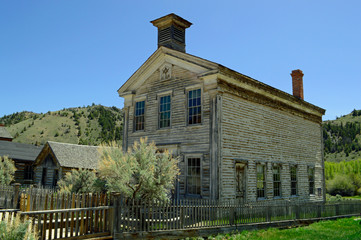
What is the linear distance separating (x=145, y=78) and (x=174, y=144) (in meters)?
4.77

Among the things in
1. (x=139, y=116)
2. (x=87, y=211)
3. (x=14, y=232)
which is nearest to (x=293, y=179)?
(x=139, y=116)

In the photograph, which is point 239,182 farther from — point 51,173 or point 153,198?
point 51,173

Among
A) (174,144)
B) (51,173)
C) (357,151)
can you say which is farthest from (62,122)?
(174,144)

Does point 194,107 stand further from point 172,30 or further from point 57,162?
point 57,162

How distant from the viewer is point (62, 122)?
10962cm

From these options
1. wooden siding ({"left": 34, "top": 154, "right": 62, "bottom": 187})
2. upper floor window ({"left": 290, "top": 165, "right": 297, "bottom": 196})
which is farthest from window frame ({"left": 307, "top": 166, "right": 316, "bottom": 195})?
wooden siding ({"left": 34, "top": 154, "right": 62, "bottom": 187})

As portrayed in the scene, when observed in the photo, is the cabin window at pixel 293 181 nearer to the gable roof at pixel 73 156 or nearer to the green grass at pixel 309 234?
the green grass at pixel 309 234

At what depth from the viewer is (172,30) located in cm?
1897

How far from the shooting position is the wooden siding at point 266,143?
50.3 ft

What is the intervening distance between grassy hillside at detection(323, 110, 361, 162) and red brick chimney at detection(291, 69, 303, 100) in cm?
7989

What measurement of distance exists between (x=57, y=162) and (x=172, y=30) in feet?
56.3

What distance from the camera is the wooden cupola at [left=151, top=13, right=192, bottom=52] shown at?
61.9 ft

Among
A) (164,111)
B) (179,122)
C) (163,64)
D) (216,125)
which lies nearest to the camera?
(216,125)

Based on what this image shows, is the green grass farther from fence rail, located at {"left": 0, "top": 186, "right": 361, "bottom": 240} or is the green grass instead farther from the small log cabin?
the small log cabin
